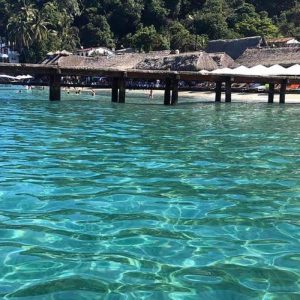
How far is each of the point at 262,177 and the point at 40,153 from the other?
15.9 feet

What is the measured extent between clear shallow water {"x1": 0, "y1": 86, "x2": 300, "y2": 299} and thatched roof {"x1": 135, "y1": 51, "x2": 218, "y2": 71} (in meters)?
41.1

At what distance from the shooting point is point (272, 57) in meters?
51.8

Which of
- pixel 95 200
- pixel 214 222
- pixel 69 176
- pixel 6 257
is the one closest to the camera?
pixel 6 257

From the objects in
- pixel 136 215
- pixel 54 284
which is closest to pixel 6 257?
pixel 54 284

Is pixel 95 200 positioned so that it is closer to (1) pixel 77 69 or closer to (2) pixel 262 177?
(2) pixel 262 177

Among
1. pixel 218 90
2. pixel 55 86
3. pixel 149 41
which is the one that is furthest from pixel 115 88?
pixel 149 41

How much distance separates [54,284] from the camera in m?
4.30

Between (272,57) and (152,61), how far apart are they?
14129 mm

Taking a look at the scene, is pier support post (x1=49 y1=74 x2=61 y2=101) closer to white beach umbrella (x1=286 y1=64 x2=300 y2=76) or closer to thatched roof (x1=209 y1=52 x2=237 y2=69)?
white beach umbrella (x1=286 y1=64 x2=300 y2=76)

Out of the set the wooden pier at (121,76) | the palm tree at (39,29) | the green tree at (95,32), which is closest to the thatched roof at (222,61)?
the wooden pier at (121,76)

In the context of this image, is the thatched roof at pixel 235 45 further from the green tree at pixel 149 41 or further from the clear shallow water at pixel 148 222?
the clear shallow water at pixel 148 222

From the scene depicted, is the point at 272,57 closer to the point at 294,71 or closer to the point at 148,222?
the point at 294,71

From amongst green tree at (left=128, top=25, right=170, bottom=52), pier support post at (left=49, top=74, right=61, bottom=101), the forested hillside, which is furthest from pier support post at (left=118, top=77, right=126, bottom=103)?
green tree at (left=128, top=25, right=170, bottom=52)

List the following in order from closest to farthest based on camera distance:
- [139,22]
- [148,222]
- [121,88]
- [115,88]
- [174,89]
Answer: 1. [148,222]
2. [174,89]
3. [121,88]
4. [115,88]
5. [139,22]
